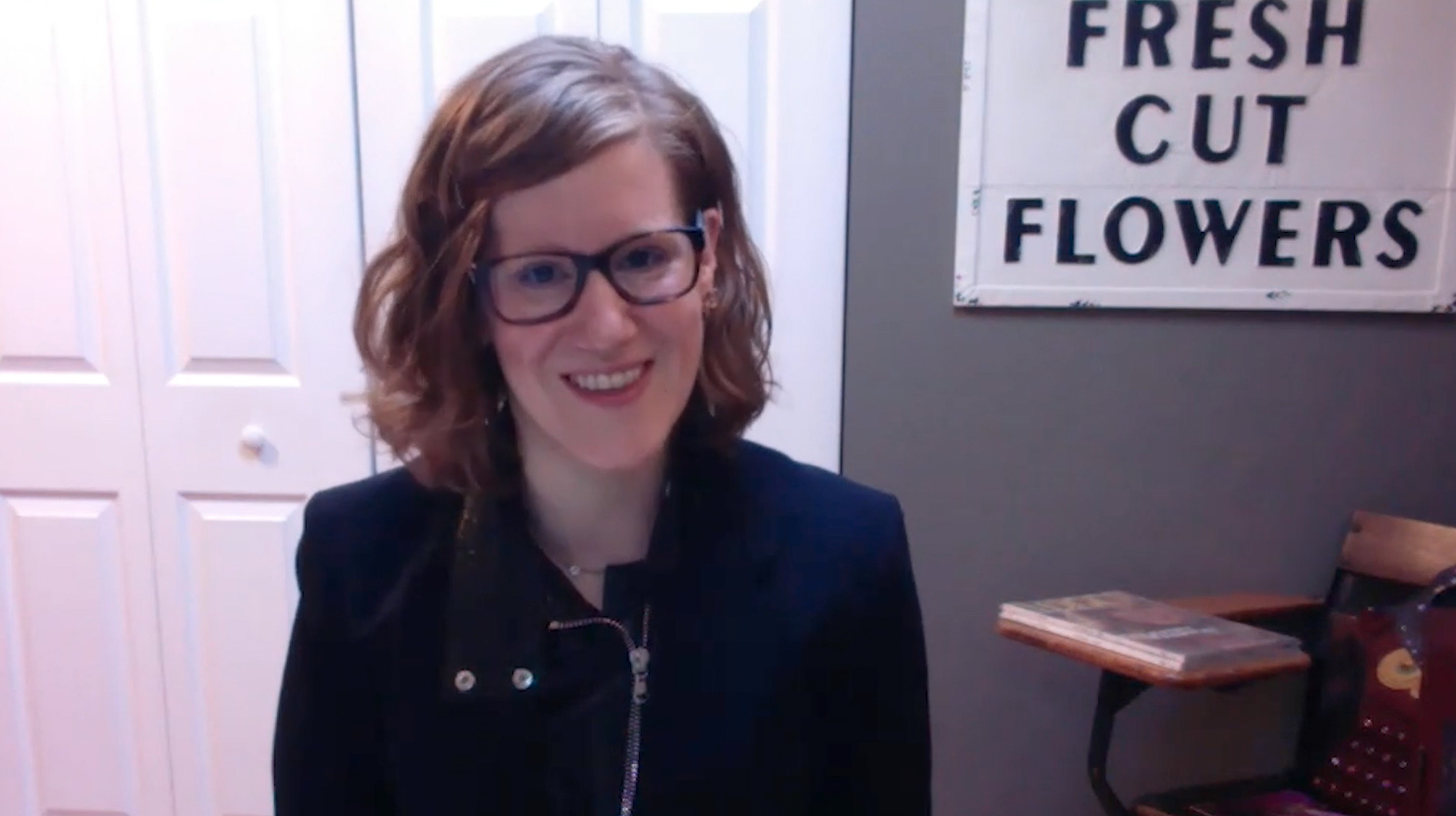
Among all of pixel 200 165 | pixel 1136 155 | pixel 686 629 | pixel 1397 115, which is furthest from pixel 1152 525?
pixel 200 165

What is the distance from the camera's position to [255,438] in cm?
174

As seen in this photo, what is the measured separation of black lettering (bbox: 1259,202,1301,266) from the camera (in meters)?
1.57

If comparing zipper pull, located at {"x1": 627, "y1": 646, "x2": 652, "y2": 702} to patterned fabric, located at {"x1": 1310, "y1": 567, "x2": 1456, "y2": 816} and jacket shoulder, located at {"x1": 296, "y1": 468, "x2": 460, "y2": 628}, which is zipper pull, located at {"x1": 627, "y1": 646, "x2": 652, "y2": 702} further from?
patterned fabric, located at {"x1": 1310, "y1": 567, "x2": 1456, "y2": 816}

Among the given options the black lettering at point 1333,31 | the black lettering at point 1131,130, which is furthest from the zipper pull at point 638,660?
the black lettering at point 1333,31

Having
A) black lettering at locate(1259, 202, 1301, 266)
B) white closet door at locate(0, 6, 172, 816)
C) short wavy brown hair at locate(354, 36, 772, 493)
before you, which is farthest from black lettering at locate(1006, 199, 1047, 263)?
white closet door at locate(0, 6, 172, 816)

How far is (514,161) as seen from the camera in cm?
69

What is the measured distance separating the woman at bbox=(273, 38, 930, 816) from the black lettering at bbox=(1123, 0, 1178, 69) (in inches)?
38.1

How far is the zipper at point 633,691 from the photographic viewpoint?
0.77 m

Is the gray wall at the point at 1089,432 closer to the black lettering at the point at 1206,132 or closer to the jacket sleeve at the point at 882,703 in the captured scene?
the black lettering at the point at 1206,132

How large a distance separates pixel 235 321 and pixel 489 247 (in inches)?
47.1

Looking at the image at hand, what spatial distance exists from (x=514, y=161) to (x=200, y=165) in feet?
4.09

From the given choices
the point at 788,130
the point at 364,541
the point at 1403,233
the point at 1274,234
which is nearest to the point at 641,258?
the point at 364,541

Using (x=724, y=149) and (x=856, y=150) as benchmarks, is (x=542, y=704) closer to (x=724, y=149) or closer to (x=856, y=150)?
(x=724, y=149)

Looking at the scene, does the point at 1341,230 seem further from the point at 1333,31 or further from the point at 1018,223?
the point at 1018,223
